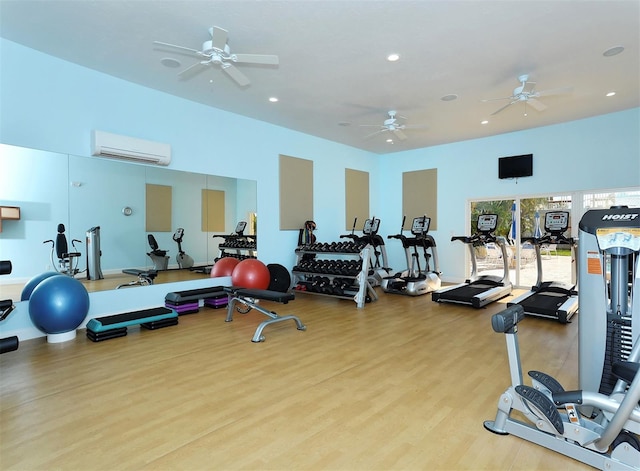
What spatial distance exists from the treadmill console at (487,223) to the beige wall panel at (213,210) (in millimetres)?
4393

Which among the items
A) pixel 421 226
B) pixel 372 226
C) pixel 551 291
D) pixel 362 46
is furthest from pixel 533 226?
pixel 362 46

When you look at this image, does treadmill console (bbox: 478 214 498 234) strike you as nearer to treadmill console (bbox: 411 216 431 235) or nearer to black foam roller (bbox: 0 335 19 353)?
treadmill console (bbox: 411 216 431 235)

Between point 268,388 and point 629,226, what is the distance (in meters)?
2.45

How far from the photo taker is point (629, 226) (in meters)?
2.00

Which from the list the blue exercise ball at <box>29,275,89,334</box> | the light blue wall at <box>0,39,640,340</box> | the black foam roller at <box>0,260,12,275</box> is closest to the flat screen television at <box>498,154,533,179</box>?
the light blue wall at <box>0,39,640,340</box>

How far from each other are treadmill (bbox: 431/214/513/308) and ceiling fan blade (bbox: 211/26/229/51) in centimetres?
442

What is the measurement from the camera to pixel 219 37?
3127 millimetres

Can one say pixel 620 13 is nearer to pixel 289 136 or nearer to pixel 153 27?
pixel 153 27

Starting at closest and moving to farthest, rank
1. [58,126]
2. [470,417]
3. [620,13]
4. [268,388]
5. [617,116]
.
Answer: [470,417] < [268,388] < [620,13] < [58,126] < [617,116]

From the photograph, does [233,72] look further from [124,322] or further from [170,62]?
[124,322]

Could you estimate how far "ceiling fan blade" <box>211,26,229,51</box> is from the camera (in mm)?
3021

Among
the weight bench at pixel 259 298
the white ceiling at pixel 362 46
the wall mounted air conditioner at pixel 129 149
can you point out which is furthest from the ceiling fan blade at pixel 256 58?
the weight bench at pixel 259 298

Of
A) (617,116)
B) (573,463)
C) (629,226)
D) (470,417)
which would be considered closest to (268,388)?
(470,417)

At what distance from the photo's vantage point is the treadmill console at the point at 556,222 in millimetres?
5695
